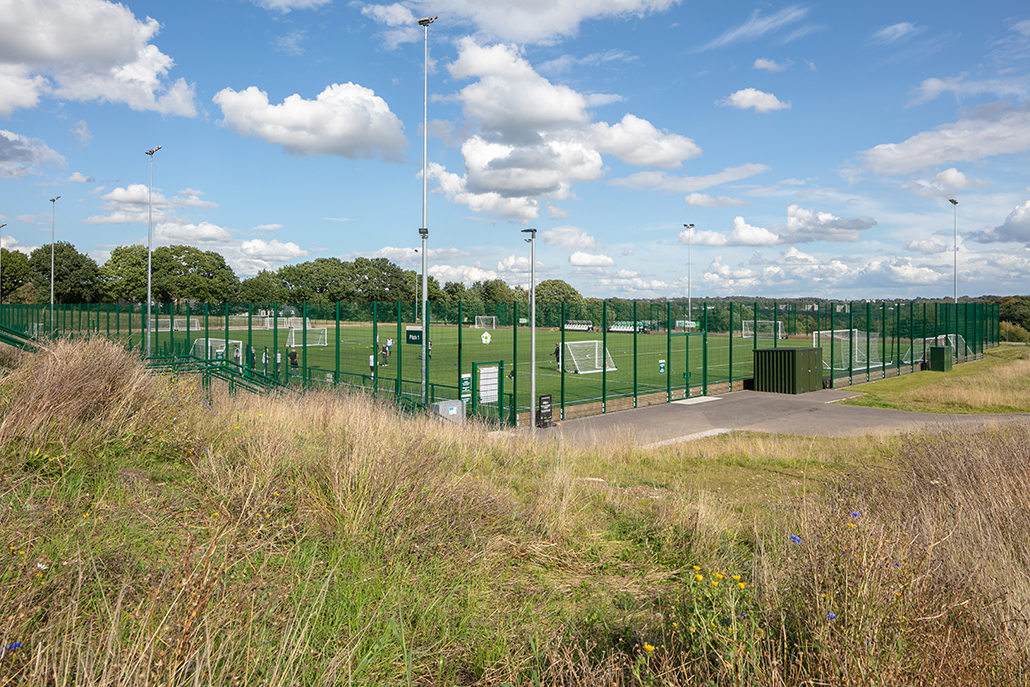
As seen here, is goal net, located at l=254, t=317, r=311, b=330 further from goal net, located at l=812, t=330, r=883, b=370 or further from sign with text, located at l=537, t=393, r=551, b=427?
goal net, located at l=812, t=330, r=883, b=370

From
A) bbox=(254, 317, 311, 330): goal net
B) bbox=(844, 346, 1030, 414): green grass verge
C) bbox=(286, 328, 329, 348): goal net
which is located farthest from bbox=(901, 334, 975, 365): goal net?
bbox=(254, 317, 311, 330): goal net

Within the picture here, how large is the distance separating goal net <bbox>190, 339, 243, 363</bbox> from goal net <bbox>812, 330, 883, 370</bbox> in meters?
25.7

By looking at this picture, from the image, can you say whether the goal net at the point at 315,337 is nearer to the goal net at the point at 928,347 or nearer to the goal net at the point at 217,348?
the goal net at the point at 217,348

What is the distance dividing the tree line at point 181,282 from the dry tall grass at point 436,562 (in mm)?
70545

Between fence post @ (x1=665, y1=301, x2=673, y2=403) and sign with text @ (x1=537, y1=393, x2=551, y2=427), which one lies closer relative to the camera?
sign with text @ (x1=537, y1=393, x2=551, y2=427)

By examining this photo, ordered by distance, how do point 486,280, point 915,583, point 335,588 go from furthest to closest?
point 486,280 < point 335,588 < point 915,583

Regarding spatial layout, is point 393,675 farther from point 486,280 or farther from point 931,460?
point 486,280

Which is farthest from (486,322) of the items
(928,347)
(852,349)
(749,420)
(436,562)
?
(928,347)

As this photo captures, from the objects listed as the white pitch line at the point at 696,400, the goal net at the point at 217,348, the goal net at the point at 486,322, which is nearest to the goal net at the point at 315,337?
the goal net at the point at 217,348

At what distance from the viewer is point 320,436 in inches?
336

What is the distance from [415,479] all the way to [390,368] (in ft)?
56.7

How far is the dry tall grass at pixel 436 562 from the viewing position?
299 cm

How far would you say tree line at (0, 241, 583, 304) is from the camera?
274 ft

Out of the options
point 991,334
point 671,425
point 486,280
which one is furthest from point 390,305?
point 486,280
